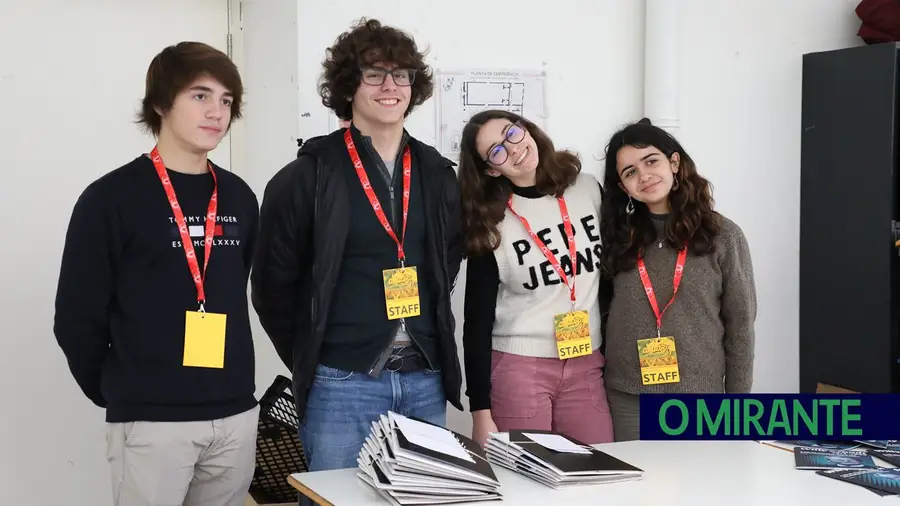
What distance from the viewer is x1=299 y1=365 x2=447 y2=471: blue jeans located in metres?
2.24

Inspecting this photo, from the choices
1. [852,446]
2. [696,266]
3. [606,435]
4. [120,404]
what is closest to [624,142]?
[696,266]

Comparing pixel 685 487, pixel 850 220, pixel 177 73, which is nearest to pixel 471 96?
pixel 177 73

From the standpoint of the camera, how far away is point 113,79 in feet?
10.3

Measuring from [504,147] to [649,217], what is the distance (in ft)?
1.70

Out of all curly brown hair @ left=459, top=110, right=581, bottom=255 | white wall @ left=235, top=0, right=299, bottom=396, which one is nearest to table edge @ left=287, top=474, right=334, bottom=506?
curly brown hair @ left=459, top=110, right=581, bottom=255

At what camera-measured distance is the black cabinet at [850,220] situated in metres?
3.63

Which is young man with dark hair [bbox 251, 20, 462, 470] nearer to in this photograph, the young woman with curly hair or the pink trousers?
the pink trousers

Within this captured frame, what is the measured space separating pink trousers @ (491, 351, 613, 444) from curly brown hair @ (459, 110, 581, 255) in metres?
0.37

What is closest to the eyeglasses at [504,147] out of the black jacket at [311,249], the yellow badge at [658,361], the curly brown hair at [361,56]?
the black jacket at [311,249]

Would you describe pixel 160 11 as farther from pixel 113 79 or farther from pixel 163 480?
pixel 163 480

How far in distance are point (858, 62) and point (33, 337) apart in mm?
3343

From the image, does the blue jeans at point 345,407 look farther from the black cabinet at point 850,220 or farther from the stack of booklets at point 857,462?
the black cabinet at point 850,220

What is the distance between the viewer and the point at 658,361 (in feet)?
8.64

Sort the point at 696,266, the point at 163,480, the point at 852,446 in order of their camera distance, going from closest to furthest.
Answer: the point at 163,480
the point at 852,446
the point at 696,266
